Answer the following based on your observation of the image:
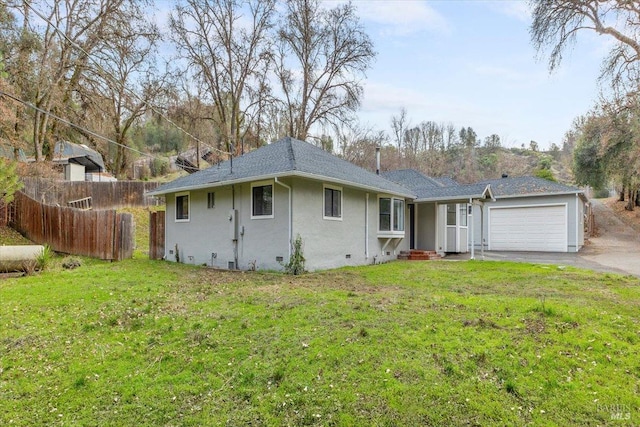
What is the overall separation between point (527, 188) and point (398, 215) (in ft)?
28.3

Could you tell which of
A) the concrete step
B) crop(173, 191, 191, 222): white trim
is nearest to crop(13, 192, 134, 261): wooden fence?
crop(173, 191, 191, 222): white trim

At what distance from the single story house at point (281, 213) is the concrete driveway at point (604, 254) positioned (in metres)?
4.73

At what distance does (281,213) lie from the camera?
10273 millimetres

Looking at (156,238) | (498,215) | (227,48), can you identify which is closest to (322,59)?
(227,48)

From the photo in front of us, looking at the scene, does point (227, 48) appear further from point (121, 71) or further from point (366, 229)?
point (366, 229)

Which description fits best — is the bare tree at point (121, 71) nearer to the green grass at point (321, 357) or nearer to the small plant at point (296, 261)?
the small plant at point (296, 261)

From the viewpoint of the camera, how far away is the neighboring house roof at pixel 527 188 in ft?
56.9

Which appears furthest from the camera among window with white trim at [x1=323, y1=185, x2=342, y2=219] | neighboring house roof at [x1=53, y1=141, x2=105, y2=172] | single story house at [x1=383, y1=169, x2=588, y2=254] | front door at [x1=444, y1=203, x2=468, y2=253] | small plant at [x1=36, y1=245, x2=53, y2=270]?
neighboring house roof at [x1=53, y1=141, x2=105, y2=172]

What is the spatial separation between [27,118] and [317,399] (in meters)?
22.2

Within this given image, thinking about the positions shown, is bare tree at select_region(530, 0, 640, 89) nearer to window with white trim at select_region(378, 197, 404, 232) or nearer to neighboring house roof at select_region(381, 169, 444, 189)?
neighboring house roof at select_region(381, 169, 444, 189)

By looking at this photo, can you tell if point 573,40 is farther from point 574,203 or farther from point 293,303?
point 293,303

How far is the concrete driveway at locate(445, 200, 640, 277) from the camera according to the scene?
39.4 feet

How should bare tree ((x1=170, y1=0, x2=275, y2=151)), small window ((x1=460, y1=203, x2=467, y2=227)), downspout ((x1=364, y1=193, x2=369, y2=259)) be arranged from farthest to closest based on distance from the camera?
bare tree ((x1=170, y1=0, x2=275, y2=151)), small window ((x1=460, y1=203, x2=467, y2=227)), downspout ((x1=364, y1=193, x2=369, y2=259))

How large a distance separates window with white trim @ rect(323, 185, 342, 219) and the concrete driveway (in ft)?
20.9
